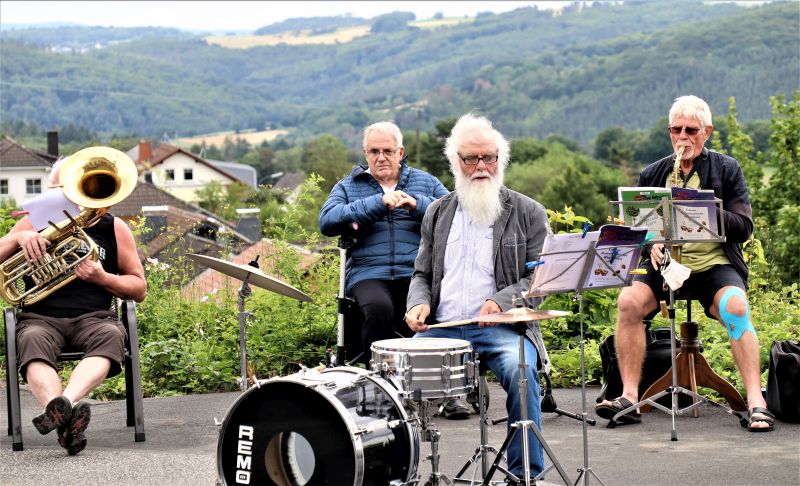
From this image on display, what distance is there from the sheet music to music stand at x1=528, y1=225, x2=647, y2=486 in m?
2.71

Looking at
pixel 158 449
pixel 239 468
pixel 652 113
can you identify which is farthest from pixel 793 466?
pixel 652 113

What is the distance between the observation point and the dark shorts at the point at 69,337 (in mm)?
5883

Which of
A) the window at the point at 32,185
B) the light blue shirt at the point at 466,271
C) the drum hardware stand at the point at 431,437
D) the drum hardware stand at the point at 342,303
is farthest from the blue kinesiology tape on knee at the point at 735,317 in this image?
the window at the point at 32,185

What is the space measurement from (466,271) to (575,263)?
2.59 feet

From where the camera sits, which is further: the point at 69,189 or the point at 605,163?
the point at 605,163

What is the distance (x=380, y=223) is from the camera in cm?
677

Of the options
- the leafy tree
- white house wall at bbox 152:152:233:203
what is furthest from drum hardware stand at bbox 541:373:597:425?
white house wall at bbox 152:152:233:203

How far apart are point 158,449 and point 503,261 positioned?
2.08 metres

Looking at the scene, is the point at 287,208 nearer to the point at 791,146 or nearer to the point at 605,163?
the point at 791,146

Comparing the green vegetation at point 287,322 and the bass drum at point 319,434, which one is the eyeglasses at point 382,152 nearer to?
the green vegetation at point 287,322

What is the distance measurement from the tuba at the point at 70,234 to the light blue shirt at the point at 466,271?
1774 millimetres

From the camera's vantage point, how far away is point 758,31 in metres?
153

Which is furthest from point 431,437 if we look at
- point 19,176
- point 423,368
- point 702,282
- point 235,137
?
point 235,137

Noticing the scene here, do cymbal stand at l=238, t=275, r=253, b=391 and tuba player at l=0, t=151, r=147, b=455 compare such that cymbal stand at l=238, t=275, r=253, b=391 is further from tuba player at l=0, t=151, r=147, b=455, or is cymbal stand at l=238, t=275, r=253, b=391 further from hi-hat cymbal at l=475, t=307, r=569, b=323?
hi-hat cymbal at l=475, t=307, r=569, b=323
